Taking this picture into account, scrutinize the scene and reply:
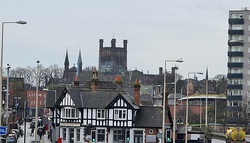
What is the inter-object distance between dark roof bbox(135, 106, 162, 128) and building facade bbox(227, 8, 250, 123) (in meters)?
61.7

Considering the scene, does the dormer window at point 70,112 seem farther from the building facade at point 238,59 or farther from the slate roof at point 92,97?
the building facade at point 238,59

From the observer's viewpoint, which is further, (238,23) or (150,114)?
(238,23)

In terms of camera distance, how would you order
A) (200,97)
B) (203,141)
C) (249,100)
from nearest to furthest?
(203,141), (249,100), (200,97)

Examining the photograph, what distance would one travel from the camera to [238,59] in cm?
14888

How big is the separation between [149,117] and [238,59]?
65325 mm

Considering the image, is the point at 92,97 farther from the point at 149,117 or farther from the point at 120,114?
the point at 149,117

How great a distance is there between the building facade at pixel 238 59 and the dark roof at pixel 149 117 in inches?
2431

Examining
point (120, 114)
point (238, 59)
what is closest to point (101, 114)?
point (120, 114)

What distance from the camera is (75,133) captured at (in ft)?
289

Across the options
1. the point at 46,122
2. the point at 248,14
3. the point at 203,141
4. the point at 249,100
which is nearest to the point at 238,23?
the point at 248,14

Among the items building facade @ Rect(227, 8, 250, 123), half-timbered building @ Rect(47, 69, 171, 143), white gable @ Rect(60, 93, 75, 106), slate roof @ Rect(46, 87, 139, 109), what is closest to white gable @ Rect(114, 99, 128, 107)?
half-timbered building @ Rect(47, 69, 171, 143)

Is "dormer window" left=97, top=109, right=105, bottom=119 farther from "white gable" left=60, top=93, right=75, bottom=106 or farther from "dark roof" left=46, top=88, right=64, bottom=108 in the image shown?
"dark roof" left=46, top=88, right=64, bottom=108

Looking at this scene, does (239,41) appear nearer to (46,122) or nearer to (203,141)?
(203,141)

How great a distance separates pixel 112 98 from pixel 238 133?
52.0ft
